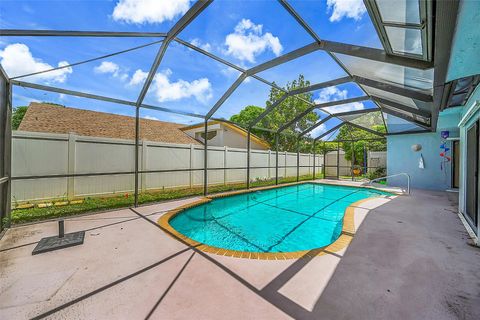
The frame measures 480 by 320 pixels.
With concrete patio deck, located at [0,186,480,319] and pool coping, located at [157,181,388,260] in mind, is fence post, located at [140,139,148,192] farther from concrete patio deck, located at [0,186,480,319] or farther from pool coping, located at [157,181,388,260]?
concrete patio deck, located at [0,186,480,319]

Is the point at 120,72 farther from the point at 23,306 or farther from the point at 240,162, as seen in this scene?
the point at 240,162

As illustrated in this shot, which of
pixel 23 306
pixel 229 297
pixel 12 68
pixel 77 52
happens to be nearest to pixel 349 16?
pixel 229 297

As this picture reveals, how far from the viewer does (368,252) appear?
2.86 meters

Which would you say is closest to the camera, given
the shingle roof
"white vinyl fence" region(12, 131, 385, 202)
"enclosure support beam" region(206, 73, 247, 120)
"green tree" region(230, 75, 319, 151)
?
"white vinyl fence" region(12, 131, 385, 202)

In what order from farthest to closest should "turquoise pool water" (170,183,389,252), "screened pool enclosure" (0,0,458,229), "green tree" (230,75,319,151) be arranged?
"green tree" (230,75,319,151), "turquoise pool water" (170,183,389,252), "screened pool enclosure" (0,0,458,229)

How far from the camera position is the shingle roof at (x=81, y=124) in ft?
27.1

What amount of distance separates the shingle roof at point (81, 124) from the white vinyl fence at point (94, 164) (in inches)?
117

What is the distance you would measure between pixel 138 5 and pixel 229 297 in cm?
421

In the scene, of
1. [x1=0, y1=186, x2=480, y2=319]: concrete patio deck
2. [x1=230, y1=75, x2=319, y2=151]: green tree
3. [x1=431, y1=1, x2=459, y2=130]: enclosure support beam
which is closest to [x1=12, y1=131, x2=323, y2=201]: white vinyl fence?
[x1=0, y1=186, x2=480, y2=319]: concrete patio deck

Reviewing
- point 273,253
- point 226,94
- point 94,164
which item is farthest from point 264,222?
point 94,164

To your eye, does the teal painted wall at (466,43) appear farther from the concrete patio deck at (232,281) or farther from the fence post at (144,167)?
the fence post at (144,167)

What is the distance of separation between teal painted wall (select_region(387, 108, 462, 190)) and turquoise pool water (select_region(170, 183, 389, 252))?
171 inches

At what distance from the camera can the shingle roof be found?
8.26 meters

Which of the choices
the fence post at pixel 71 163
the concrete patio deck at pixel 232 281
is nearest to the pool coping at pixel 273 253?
the concrete patio deck at pixel 232 281
